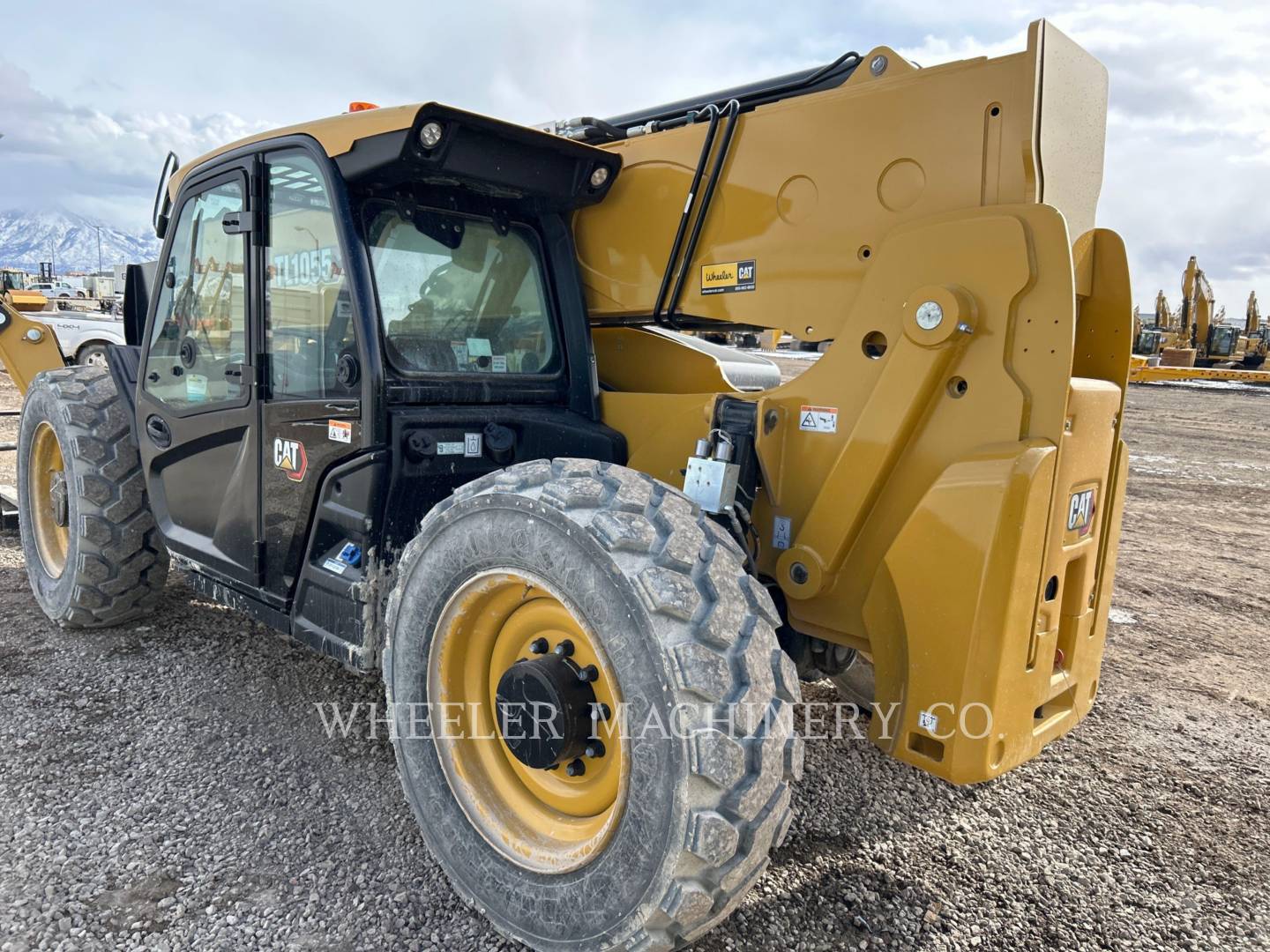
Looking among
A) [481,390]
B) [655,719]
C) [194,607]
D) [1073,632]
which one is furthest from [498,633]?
[194,607]

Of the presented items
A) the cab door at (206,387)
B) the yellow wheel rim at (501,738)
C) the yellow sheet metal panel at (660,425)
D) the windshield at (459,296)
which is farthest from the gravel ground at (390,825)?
the windshield at (459,296)

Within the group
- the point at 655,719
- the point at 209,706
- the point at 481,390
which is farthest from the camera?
the point at 209,706

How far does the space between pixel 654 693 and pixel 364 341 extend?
155 cm

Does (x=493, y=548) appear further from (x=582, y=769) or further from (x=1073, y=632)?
(x=1073, y=632)

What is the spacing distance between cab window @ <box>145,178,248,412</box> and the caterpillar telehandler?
0.02 metres

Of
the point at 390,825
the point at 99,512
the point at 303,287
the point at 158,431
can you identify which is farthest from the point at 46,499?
the point at 390,825

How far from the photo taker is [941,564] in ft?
7.33

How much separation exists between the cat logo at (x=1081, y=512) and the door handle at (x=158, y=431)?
11.3 feet

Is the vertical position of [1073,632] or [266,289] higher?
[266,289]

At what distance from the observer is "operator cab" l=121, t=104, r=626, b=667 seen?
9.30 feet

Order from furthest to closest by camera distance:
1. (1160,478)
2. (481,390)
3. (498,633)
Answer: (1160,478) < (481,390) < (498,633)

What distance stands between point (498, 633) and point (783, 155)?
1.72 m

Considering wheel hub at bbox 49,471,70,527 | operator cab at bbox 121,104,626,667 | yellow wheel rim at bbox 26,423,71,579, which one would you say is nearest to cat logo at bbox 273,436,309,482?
operator cab at bbox 121,104,626,667

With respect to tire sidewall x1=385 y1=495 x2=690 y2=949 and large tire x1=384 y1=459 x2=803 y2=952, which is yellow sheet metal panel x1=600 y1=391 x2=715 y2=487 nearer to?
large tire x1=384 y1=459 x2=803 y2=952
